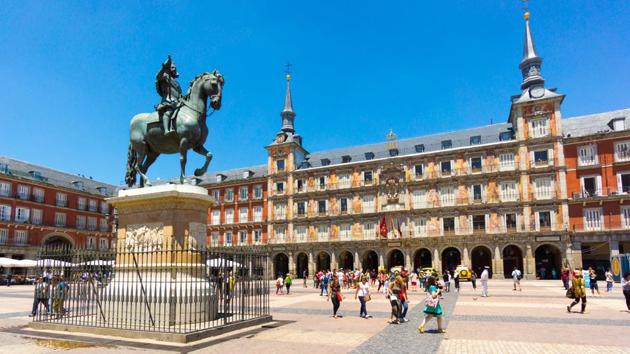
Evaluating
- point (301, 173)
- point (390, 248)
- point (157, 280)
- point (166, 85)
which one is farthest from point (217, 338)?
point (301, 173)

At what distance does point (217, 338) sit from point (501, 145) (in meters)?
39.6

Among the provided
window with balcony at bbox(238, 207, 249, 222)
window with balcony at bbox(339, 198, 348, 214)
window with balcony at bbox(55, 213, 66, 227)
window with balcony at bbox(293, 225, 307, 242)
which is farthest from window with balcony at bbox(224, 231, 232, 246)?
window with balcony at bbox(55, 213, 66, 227)

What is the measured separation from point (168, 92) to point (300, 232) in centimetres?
4063

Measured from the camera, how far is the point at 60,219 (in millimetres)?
51125

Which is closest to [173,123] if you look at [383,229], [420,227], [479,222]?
[383,229]

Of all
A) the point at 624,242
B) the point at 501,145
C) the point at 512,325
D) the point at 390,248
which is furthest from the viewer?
the point at 390,248

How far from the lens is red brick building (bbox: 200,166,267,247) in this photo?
53.1 m

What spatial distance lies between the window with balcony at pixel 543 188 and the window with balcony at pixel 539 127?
4.23 m

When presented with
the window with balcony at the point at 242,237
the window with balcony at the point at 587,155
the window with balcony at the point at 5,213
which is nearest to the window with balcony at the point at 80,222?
the window with balcony at the point at 5,213

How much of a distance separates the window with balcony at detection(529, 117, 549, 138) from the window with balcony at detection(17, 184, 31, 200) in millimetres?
53857

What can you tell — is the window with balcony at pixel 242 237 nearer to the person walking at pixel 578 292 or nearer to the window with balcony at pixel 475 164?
the window with balcony at pixel 475 164

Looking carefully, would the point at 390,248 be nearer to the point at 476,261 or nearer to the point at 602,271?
the point at 476,261

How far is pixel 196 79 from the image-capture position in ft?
34.9

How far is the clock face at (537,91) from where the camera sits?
41.5 metres
